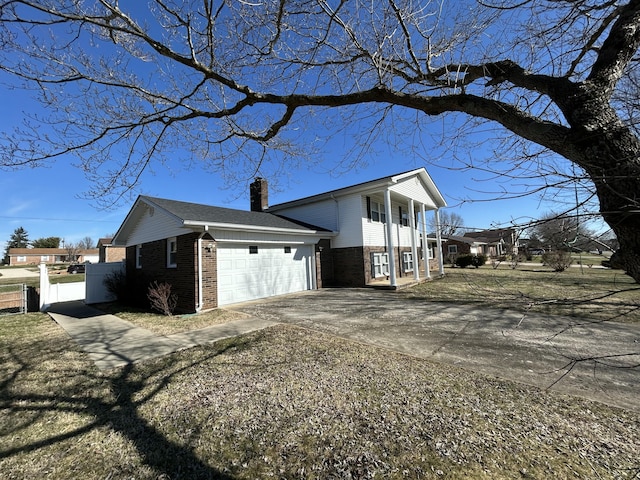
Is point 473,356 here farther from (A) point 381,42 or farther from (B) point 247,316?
(B) point 247,316

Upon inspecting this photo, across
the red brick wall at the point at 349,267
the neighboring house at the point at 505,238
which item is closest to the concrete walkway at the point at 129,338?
the neighboring house at the point at 505,238

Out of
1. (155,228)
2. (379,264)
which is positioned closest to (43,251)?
(155,228)

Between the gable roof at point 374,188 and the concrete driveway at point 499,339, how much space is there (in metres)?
6.45

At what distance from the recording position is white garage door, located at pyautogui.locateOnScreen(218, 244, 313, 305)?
10750mm

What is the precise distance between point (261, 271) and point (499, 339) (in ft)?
29.1

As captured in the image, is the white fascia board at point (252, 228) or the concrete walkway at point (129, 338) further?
the white fascia board at point (252, 228)

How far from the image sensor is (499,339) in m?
5.89

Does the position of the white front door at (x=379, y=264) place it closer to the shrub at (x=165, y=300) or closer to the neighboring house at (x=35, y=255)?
the shrub at (x=165, y=300)

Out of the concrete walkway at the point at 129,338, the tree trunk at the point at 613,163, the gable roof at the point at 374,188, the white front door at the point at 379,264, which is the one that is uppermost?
the gable roof at the point at 374,188

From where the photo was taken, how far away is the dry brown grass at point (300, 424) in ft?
→ 8.07

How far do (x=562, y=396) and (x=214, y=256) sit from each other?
9.64 meters

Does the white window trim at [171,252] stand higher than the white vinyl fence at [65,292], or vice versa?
the white window trim at [171,252]

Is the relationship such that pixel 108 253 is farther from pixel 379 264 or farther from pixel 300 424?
pixel 300 424

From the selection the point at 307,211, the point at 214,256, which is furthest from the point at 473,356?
the point at 307,211
